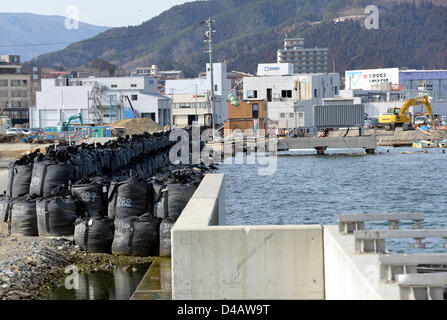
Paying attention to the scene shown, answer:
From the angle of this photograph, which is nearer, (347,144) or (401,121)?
(347,144)

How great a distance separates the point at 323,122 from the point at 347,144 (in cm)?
791

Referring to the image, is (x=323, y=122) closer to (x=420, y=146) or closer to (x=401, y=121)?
(x=420, y=146)

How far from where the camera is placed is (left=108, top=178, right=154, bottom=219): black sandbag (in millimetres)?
15635

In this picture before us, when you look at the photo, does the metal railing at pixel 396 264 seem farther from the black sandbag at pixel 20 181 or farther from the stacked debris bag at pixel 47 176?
the black sandbag at pixel 20 181

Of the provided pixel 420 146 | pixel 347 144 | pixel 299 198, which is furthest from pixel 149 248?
pixel 420 146

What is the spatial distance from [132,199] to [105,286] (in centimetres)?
407

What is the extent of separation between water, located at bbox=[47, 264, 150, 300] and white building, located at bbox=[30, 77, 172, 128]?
89.4 meters

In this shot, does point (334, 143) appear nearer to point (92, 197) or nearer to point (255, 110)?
point (255, 110)

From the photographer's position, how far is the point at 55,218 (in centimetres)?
1520

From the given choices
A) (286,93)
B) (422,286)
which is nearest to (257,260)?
(422,286)

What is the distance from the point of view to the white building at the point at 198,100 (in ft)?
370

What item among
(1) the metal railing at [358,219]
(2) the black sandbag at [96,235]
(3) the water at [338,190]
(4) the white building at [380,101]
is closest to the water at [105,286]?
(2) the black sandbag at [96,235]

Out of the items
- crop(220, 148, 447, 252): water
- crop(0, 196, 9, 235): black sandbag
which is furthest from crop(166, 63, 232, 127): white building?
crop(0, 196, 9, 235): black sandbag

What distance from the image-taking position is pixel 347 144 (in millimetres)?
65188
